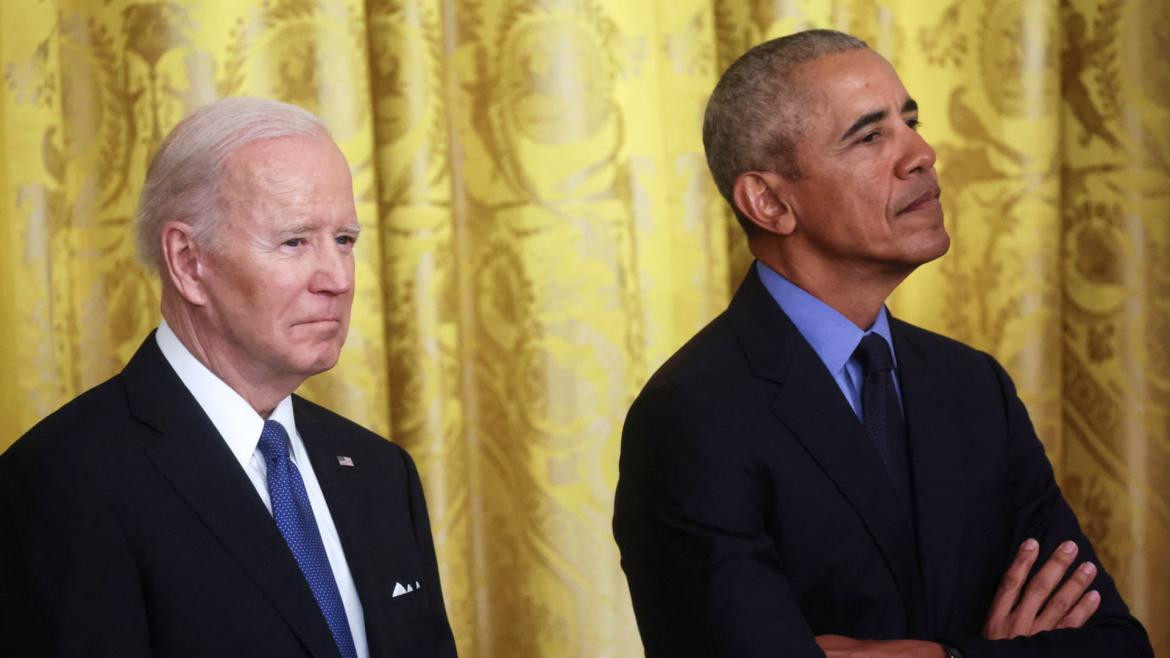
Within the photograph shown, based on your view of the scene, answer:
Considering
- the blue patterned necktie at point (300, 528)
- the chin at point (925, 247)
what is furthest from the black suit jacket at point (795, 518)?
the blue patterned necktie at point (300, 528)

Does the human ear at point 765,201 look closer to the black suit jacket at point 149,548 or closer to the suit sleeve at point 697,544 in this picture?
the suit sleeve at point 697,544

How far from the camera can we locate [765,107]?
6.66ft

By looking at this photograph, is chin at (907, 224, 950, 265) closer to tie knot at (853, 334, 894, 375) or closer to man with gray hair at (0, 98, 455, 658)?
tie knot at (853, 334, 894, 375)

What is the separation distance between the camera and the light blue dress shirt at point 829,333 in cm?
199

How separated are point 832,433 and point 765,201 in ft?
1.17

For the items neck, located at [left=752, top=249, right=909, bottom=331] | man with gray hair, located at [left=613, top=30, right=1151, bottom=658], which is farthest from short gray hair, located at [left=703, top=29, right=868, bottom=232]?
neck, located at [left=752, top=249, right=909, bottom=331]

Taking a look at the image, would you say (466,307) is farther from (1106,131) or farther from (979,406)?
(1106,131)

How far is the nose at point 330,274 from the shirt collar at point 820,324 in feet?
2.11

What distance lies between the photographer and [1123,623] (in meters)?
1.93

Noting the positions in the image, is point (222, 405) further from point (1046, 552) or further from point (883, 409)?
point (1046, 552)

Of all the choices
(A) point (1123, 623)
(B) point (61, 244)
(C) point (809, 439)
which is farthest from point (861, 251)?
(B) point (61, 244)

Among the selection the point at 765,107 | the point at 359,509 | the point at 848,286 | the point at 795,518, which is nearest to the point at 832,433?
the point at 795,518

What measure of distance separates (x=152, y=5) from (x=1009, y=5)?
5.29ft

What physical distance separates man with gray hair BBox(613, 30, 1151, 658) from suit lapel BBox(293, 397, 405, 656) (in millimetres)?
345
